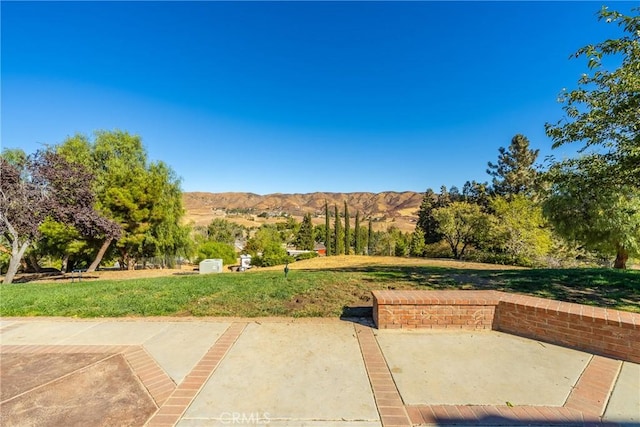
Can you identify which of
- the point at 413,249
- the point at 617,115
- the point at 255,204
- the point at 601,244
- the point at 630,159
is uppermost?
the point at 255,204

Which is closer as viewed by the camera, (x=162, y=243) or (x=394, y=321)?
(x=394, y=321)

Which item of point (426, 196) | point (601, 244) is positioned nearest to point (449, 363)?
point (601, 244)

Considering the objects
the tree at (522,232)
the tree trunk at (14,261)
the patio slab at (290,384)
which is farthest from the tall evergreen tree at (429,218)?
the tree trunk at (14,261)

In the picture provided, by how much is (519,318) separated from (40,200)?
1345 cm

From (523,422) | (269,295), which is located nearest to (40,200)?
(269,295)

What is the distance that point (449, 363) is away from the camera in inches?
127

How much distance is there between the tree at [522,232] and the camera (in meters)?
17.8

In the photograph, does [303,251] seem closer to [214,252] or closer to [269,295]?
[214,252]

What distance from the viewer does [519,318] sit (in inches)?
156

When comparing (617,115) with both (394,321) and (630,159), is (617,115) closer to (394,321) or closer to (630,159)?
(630,159)

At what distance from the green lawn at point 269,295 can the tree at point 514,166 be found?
24.0 metres

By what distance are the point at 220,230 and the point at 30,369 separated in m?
51.0

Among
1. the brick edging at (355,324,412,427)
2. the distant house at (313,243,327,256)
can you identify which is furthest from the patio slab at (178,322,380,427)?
the distant house at (313,243,327,256)

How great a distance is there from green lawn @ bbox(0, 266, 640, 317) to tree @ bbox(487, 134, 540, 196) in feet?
78.6
